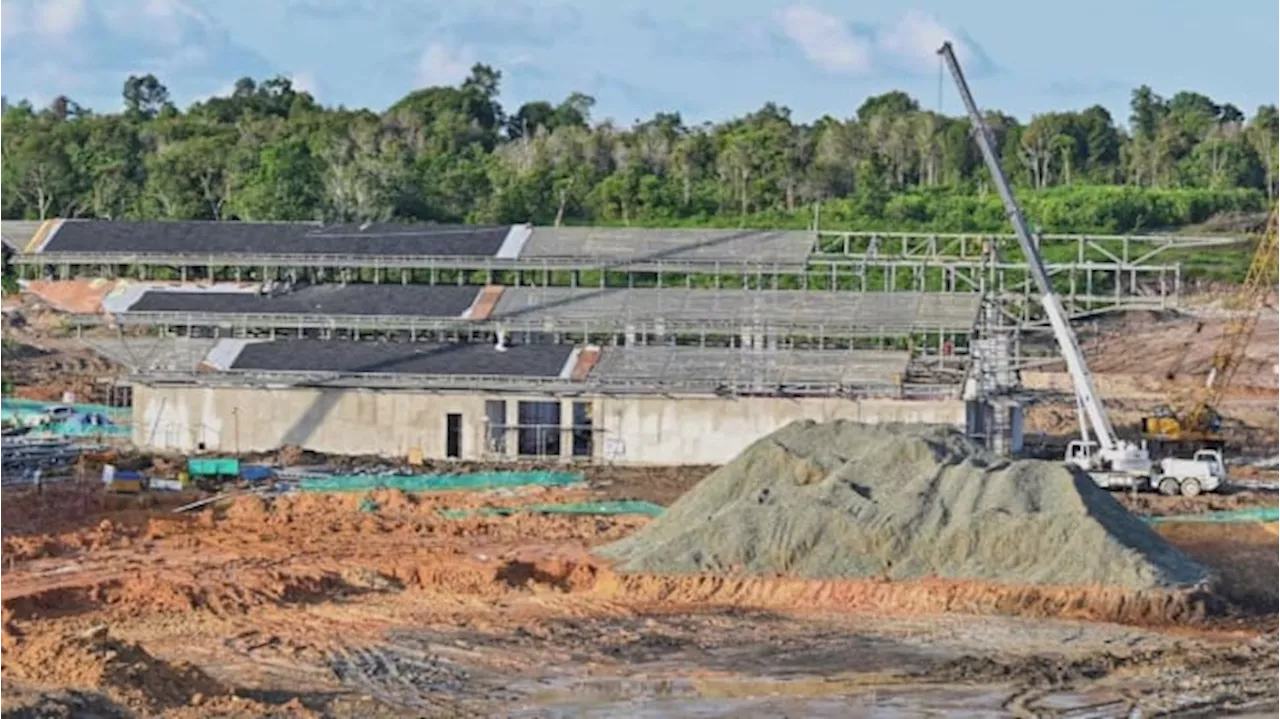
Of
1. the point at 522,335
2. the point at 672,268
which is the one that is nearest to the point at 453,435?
the point at 522,335

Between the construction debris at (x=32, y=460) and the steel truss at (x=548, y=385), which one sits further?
the steel truss at (x=548, y=385)

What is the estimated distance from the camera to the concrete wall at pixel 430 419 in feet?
203

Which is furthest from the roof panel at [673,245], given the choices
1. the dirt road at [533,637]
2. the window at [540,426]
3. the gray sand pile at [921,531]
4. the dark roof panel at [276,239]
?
the gray sand pile at [921,531]

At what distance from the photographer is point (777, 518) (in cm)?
4475

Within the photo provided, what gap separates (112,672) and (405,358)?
35.5 m

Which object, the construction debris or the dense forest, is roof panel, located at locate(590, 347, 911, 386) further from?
the dense forest

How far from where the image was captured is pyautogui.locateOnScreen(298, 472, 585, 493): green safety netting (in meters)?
57.6

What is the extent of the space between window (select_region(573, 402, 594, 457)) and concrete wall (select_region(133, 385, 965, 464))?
0.18 m

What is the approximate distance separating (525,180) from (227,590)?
6370 cm

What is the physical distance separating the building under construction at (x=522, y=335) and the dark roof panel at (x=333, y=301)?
0.10 metres

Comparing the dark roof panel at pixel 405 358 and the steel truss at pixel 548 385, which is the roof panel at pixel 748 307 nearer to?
the dark roof panel at pixel 405 358

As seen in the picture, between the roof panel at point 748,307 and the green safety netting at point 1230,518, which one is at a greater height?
the roof panel at point 748,307

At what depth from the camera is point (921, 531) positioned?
44.1 metres

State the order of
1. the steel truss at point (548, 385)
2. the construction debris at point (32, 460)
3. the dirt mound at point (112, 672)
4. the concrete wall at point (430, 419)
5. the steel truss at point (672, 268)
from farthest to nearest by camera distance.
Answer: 1. the steel truss at point (672, 268)
2. the steel truss at point (548, 385)
3. the concrete wall at point (430, 419)
4. the construction debris at point (32, 460)
5. the dirt mound at point (112, 672)
